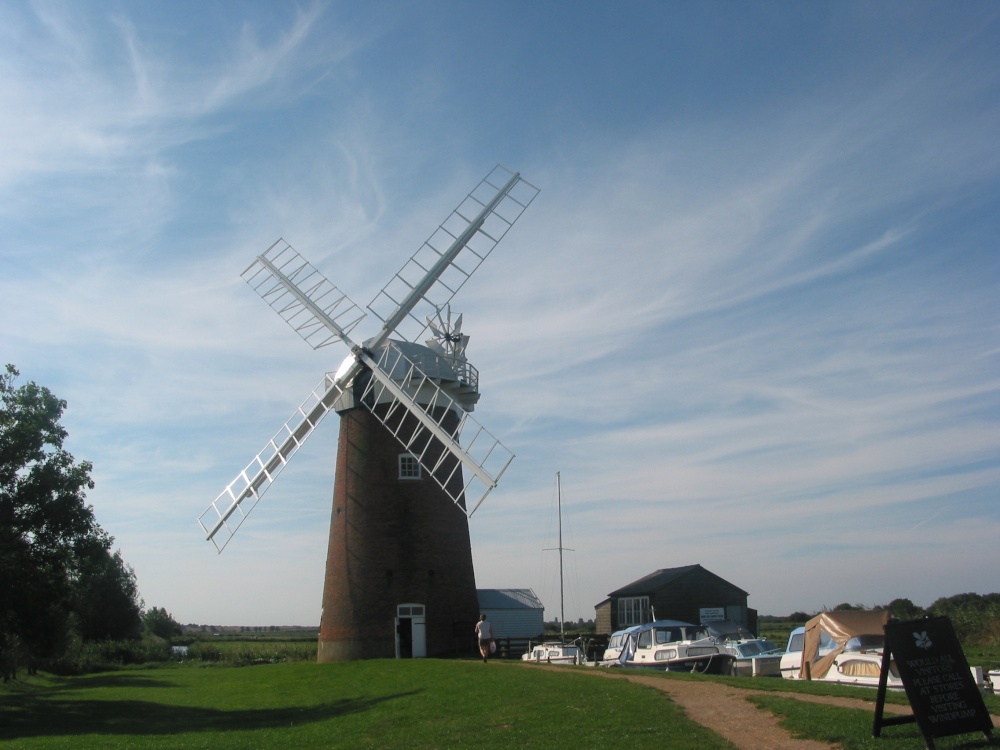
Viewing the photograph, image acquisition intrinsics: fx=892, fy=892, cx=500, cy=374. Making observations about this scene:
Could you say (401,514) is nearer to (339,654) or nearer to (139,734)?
(339,654)

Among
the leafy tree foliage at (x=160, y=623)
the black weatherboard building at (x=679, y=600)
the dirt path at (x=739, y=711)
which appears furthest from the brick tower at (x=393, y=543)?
the leafy tree foliage at (x=160, y=623)

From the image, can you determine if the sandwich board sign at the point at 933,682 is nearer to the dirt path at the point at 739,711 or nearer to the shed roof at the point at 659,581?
the dirt path at the point at 739,711

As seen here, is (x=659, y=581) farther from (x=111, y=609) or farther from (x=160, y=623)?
(x=160, y=623)

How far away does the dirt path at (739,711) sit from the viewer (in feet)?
37.9

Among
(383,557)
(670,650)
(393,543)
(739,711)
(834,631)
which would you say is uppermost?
(393,543)

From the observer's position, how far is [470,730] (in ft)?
46.7

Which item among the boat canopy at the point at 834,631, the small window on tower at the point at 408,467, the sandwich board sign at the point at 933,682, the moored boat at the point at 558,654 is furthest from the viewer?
the small window on tower at the point at 408,467

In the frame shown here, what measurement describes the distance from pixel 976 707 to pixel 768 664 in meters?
12.9

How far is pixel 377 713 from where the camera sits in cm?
1748

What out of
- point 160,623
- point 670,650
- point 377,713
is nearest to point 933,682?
point 377,713

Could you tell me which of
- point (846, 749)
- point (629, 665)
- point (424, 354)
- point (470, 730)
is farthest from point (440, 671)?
point (846, 749)

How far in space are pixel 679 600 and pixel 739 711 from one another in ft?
94.0

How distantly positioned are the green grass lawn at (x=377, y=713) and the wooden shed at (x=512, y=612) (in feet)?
42.4

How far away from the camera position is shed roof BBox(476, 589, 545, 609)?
41938 millimetres
